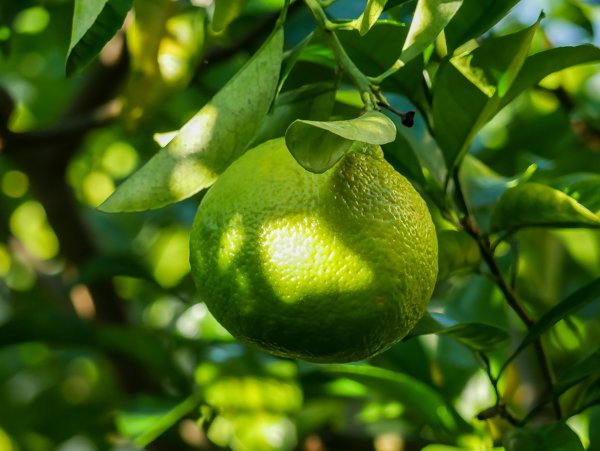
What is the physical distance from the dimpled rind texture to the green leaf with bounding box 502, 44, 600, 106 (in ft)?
0.64

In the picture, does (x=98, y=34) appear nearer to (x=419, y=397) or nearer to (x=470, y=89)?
(x=470, y=89)

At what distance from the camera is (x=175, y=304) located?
6.70 feet

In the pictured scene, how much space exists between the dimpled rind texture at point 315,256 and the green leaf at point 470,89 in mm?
173

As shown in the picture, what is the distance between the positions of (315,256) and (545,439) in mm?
341

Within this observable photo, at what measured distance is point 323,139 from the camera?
1.83 feet

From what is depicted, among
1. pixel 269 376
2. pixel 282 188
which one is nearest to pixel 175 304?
pixel 269 376

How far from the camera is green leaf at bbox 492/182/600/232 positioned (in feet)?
2.50

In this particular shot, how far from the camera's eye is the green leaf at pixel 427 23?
0.67 m

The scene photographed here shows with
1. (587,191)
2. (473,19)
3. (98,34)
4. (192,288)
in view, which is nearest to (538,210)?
(587,191)

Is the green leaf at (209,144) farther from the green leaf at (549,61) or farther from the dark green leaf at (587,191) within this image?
the dark green leaf at (587,191)

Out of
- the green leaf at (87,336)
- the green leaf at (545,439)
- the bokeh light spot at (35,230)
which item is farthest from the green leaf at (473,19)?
the bokeh light spot at (35,230)

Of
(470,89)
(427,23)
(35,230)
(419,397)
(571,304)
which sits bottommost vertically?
(35,230)

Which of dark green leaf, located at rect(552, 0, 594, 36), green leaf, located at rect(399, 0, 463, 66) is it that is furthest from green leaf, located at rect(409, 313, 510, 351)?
dark green leaf, located at rect(552, 0, 594, 36)

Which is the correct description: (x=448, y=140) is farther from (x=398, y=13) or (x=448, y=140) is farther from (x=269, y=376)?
(x=269, y=376)
